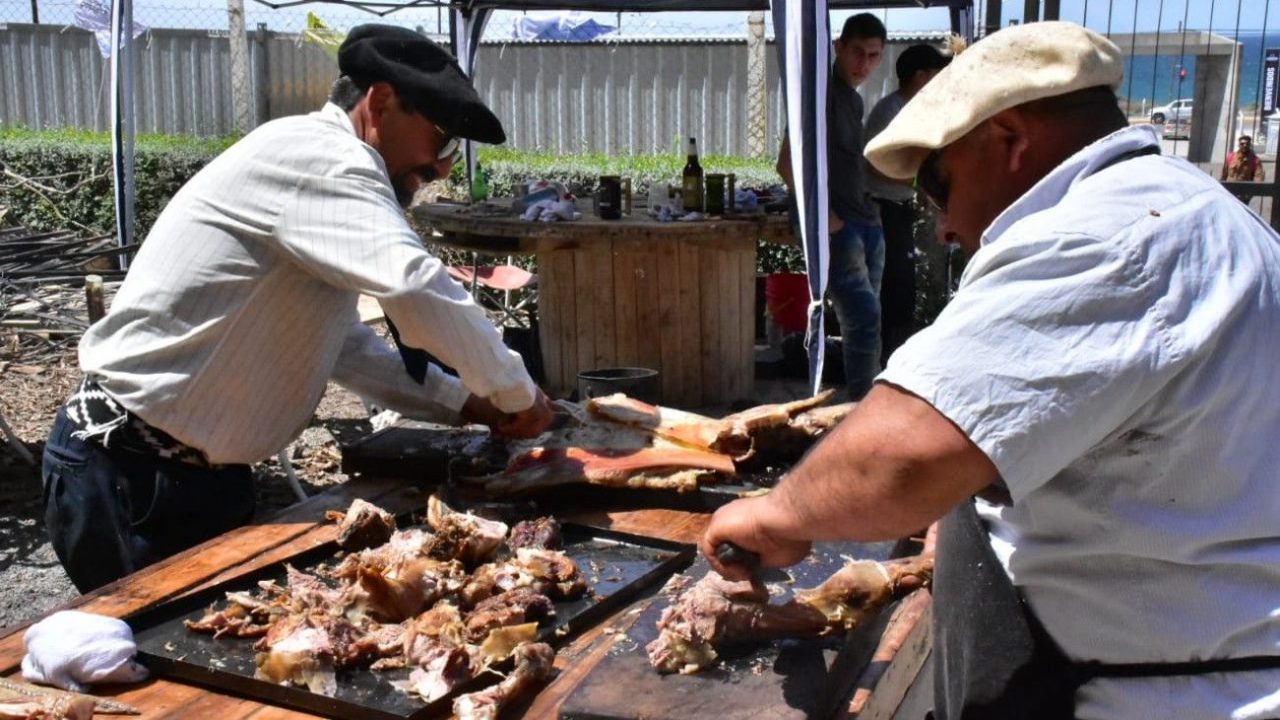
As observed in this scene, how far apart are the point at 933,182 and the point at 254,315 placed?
1.80 m

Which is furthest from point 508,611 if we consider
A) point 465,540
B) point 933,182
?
point 933,182

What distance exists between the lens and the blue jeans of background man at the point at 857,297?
740 centimetres

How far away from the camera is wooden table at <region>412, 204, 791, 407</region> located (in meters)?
7.66

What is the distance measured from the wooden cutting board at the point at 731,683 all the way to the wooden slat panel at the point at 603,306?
5.62m

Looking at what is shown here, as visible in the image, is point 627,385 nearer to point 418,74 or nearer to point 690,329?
point 418,74

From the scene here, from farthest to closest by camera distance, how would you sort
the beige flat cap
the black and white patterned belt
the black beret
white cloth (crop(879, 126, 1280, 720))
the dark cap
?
the dark cap, the black beret, the black and white patterned belt, the beige flat cap, white cloth (crop(879, 126, 1280, 720))

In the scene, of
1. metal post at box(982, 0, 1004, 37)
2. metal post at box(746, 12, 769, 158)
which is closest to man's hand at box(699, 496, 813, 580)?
metal post at box(982, 0, 1004, 37)

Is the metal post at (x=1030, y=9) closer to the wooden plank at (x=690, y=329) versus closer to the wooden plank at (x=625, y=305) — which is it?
the wooden plank at (x=690, y=329)

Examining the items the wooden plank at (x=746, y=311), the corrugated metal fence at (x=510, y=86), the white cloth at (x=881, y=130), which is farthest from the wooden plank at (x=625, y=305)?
the corrugated metal fence at (x=510, y=86)

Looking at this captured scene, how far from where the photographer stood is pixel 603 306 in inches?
308

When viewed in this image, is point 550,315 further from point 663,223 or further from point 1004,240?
point 1004,240

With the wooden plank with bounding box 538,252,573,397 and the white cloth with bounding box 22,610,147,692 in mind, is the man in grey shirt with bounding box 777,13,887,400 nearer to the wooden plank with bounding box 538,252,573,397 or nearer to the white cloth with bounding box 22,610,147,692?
the wooden plank with bounding box 538,252,573,397

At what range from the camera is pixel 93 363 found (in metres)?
3.01

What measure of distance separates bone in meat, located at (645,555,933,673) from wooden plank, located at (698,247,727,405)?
545cm
